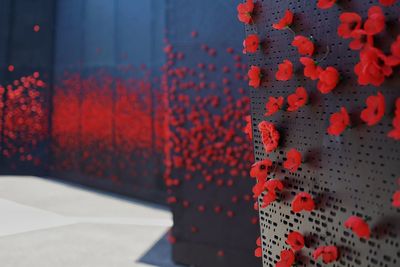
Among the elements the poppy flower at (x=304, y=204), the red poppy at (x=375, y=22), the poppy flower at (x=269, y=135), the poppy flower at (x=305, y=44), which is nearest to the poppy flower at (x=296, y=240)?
the poppy flower at (x=304, y=204)

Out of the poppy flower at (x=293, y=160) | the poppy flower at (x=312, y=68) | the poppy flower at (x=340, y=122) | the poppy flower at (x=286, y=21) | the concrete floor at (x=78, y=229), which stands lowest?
the concrete floor at (x=78, y=229)

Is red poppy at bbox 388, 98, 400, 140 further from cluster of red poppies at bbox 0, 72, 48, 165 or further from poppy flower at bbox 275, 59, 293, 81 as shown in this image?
cluster of red poppies at bbox 0, 72, 48, 165

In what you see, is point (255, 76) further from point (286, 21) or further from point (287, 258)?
point (287, 258)

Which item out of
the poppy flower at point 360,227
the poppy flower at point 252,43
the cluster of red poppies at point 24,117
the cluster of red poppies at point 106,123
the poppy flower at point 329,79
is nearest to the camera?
the poppy flower at point 360,227

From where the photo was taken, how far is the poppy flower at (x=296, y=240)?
162cm

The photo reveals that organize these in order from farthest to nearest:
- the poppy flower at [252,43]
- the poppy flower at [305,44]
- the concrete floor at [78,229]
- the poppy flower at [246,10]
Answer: the concrete floor at [78,229] < the poppy flower at [246,10] < the poppy flower at [252,43] < the poppy flower at [305,44]

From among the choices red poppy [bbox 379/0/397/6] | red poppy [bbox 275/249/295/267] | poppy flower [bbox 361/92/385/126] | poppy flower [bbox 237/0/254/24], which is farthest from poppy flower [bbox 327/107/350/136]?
poppy flower [bbox 237/0/254/24]

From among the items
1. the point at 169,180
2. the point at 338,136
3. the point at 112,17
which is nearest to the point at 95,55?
the point at 112,17

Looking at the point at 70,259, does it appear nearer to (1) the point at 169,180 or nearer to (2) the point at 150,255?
(2) the point at 150,255

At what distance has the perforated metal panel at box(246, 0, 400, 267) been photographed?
4.39ft

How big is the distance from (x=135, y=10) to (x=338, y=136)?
21.2 feet

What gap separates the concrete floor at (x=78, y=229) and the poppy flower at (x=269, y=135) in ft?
8.56

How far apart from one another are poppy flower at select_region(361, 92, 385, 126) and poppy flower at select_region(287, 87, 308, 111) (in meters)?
0.30

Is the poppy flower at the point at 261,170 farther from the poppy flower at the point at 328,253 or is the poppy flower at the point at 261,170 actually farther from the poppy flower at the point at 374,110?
the poppy flower at the point at 374,110
